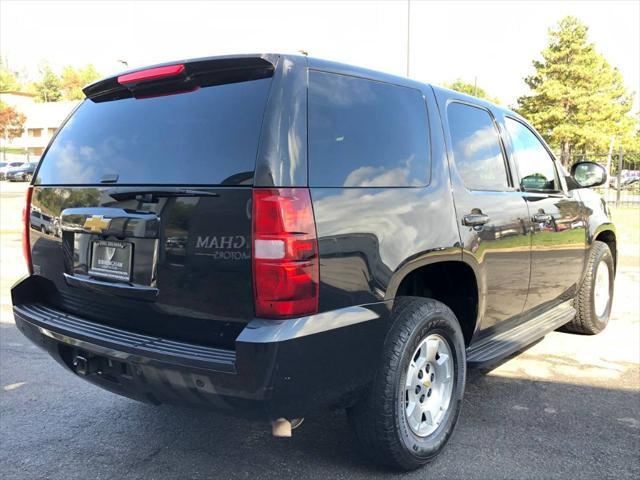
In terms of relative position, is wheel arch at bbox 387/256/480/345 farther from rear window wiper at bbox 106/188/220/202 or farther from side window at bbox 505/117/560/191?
rear window wiper at bbox 106/188/220/202

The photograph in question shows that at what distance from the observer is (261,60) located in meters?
2.45

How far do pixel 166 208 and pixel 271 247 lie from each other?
544mm

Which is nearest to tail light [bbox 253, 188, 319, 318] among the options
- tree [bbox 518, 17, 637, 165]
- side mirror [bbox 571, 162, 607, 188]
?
side mirror [bbox 571, 162, 607, 188]

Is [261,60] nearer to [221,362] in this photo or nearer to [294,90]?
[294,90]

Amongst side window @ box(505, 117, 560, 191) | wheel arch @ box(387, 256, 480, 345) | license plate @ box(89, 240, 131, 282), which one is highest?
side window @ box(505, 117, 560, 191)

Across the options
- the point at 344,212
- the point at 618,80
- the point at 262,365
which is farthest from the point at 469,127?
the point at 618,80

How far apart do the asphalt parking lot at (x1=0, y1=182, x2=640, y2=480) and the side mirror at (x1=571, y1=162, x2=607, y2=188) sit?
4.73ft

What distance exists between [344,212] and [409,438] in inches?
46.4

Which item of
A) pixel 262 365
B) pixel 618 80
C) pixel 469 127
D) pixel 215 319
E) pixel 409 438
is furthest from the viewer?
pixel 618 80

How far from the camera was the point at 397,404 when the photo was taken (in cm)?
269

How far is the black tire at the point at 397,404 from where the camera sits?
264 cm

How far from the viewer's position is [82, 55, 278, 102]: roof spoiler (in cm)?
248

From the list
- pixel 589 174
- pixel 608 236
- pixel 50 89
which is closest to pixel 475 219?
pixel 589 174

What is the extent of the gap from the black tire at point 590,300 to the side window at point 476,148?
1.67m
